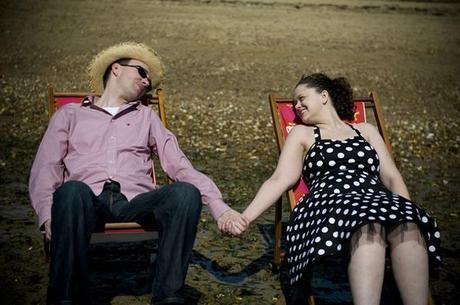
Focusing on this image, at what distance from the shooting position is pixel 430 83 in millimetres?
19266

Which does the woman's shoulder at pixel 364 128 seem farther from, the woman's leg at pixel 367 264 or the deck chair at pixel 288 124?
the woman's leg at pixel 367 264

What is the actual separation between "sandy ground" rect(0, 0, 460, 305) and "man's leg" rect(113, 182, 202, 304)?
853mm

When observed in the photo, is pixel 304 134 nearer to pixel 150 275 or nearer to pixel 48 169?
pixel 150 275

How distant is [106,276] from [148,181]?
3.20 feet

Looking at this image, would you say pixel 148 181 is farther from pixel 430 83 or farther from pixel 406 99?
pixel 430 83

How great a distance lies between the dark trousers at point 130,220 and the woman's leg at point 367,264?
988 millimetres

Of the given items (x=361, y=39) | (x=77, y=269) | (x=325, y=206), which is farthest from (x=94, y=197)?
(x=361, y=39)

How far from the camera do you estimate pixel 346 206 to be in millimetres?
3814

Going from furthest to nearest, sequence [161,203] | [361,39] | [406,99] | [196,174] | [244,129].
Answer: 1. [361,39]
2. [406,99]
3. [244,129]
4. [196,174]
5. [161,203]

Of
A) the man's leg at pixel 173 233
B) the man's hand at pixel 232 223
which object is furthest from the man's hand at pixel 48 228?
the man's hand at pixel 232 223

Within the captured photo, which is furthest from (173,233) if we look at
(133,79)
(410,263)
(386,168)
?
(386,168)

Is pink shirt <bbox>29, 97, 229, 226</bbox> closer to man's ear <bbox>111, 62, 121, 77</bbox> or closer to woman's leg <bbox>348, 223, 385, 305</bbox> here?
man's ear <bbox>111, 62, 121, 77</bbox>

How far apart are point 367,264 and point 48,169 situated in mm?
2206

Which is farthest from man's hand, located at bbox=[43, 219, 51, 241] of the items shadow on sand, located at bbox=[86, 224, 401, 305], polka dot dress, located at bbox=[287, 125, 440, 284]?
polka dot dress, located at bbox=[287, 125, 440, 284]
